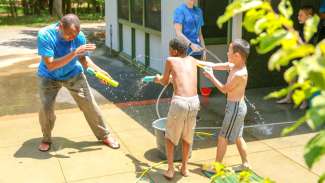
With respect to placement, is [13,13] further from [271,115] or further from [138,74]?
[271,115]

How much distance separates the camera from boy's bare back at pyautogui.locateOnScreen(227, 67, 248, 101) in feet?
14.9

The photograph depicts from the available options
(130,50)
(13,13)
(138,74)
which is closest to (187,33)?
(138,74)

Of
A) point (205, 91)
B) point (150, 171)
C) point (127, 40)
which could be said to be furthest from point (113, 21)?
point (150, 171)

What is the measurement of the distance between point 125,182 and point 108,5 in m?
9.45

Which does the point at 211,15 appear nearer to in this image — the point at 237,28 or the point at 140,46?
the point at 237,28

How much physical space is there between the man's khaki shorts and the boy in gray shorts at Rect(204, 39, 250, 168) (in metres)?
0.32

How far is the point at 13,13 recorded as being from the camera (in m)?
30.7

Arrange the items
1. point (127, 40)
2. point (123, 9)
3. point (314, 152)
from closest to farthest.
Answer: point (314, 152) < point (127, 40) < point (123, 9)

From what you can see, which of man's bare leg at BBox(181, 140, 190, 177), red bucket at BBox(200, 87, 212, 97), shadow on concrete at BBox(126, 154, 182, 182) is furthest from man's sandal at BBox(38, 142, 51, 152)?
red bucket at BBox(200, 87, 212, 97)

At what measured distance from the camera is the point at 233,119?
470cm

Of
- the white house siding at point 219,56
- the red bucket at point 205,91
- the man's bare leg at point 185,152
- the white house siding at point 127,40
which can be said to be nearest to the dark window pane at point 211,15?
the white house siding at point 219,56

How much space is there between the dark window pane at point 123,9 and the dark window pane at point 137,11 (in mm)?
391

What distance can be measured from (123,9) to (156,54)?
2.73 metres

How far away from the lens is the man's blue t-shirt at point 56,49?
5160 mm
